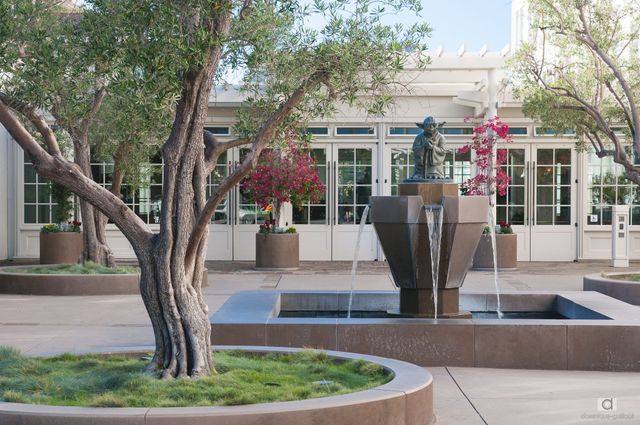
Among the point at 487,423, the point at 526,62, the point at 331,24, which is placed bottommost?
the point at 487,423

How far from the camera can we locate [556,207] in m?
20.6

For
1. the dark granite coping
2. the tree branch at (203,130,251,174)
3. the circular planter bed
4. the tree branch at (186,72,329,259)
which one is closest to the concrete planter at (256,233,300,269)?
the circular planter bed

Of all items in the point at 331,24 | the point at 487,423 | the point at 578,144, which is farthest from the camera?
the point at 578,144

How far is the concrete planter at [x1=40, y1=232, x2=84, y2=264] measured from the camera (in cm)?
1833

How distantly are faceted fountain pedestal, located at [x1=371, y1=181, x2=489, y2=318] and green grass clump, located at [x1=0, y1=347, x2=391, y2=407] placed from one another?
7.98ft

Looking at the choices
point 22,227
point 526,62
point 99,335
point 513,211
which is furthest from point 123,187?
point 99,335

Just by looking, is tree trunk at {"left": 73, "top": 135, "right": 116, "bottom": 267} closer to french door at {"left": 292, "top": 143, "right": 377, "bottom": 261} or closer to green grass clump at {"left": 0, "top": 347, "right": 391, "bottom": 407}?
french door at {"left": 292, "top": 143, "right": 377, "bottom": 261}

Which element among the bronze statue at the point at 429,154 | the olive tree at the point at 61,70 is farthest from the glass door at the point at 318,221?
the bronze statue at the point at 429,154

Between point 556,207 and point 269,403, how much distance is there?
53.2 ft

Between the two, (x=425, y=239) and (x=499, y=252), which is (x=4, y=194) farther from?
(x=425, y=239)

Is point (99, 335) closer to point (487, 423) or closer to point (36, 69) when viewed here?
point (36, 69)

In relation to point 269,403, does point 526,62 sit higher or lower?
higher

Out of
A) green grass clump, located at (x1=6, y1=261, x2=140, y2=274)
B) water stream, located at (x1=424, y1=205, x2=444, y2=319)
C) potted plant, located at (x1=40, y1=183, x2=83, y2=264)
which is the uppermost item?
water stream, located at (x1=424, y1=205, x2=444, y2=319)

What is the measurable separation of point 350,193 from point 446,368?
12627 mm
